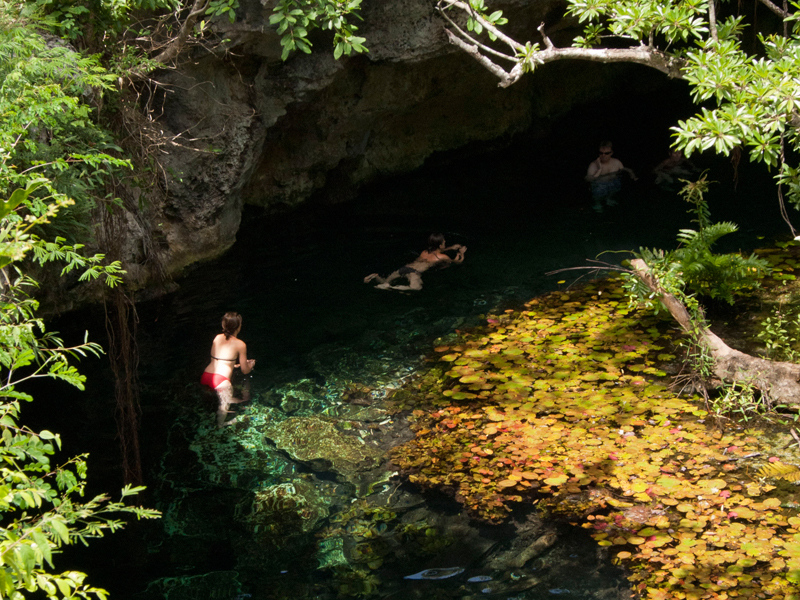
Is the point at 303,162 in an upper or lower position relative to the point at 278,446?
upper

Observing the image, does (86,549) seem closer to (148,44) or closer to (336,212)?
(148,44)

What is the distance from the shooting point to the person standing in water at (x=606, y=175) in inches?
491

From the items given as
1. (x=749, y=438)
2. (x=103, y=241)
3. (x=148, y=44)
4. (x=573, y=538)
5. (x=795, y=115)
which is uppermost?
(x=148, y=44)

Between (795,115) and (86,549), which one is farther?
(86,549)

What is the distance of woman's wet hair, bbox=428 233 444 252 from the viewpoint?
9789 mm

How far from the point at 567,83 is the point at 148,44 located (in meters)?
11.3

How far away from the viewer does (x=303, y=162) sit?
11969mm

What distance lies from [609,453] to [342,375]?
308 centimetres

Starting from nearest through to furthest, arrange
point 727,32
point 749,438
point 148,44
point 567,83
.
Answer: point 727,32
point 749,438
point 148,44
point 567,83

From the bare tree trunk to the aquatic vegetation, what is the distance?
0.48 metres

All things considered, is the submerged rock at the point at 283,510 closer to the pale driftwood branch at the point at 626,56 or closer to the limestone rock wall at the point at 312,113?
the limestone rock wall at the point at 312,113

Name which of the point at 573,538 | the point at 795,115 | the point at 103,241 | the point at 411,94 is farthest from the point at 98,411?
the point at 411,94

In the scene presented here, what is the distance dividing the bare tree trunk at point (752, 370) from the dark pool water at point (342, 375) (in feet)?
8.32

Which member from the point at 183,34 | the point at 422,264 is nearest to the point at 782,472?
the point at 422,264
